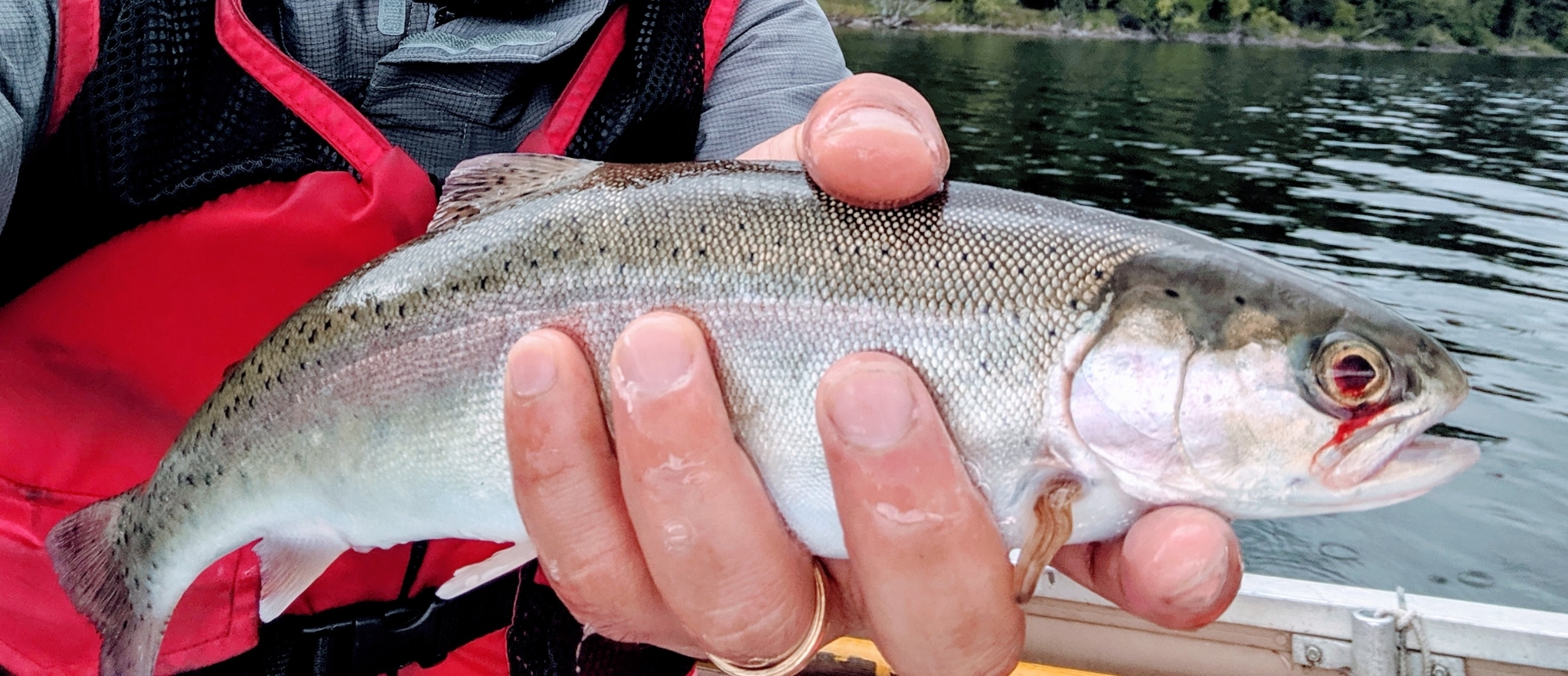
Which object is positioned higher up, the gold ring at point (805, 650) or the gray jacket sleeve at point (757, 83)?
the gray jacket sleeve at point (757, 83)

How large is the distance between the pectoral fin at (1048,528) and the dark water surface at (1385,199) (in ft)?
19.2

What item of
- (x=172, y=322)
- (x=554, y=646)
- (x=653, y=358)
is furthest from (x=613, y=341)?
(x=172, y=322)

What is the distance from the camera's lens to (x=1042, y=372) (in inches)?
70.0

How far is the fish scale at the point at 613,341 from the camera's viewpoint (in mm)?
1796

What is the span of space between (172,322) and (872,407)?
60.4 inches

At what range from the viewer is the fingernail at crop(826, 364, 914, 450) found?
1.69 metres

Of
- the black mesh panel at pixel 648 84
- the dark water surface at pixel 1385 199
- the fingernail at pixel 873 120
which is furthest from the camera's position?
the dark water surface at pixel 1385 199

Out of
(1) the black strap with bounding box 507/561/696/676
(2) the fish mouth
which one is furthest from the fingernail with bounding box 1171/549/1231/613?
(1) the black strap with bounding box 507/561/696/676

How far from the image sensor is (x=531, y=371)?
1.79 m

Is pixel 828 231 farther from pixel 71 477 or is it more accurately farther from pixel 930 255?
pixel 71 477

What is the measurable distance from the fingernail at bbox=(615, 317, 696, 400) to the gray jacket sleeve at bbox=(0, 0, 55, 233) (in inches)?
44.0

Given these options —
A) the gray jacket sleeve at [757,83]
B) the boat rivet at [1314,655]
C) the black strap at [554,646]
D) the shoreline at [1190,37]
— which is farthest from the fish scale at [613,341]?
the shoreline at [1190,37]

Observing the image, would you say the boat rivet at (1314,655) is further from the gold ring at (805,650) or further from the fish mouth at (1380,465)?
the gold ring at (805,650)

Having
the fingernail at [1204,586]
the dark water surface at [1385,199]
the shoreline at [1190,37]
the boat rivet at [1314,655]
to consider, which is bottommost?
the shoreline at [1190,37]
